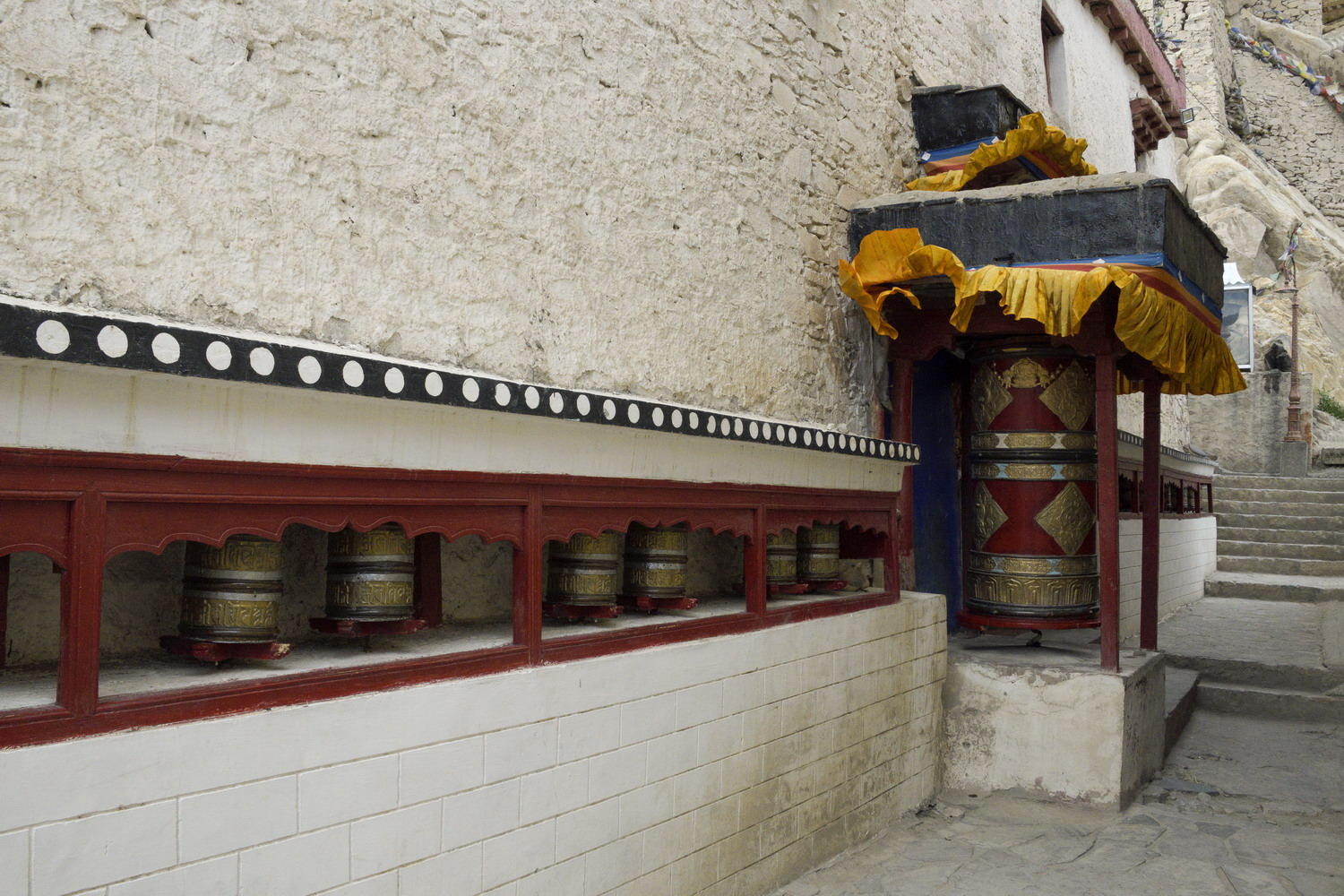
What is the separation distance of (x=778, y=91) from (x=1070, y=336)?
2284 millimetres

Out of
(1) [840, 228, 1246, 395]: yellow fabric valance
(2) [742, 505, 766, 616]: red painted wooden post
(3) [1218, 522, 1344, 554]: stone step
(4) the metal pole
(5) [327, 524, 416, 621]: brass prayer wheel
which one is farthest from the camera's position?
(4) the metal pole

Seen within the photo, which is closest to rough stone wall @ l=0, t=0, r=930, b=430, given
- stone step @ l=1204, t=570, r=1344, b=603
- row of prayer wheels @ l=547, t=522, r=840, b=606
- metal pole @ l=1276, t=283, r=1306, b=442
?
row of prayer wheels @ l=547, t=522, r=840, b=606

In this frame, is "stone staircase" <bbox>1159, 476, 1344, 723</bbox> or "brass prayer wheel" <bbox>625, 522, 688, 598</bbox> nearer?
"brass prayer wheel" <bbox>625, 522, 688, 598</bbox>

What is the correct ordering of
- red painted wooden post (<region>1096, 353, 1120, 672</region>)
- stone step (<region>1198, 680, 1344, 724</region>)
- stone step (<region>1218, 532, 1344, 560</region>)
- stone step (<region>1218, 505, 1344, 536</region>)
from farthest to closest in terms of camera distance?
stone step (<region>1218, 505, 1344, 536</region>) < stone step (<region>1218, 532, 1344, 560</region>) < stone step (<region>1198, 680, 1344, 724</region>) < red painted wooden post (<region>1096, 353, 1120, 672</region>)

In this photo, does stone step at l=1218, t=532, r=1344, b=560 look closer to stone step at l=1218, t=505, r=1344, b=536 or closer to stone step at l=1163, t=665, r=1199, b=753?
stone step at l=1218, t=505, r=1344, b=536

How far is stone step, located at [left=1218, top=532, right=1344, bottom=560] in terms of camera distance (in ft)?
47.6

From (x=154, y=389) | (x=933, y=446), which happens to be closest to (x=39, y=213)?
(x=154, y=389)

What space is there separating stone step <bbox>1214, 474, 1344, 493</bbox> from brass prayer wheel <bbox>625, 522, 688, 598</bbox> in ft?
50.5

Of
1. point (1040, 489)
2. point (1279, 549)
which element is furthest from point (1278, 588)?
point (1040, 489)

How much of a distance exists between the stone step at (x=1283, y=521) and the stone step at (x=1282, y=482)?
79 cm

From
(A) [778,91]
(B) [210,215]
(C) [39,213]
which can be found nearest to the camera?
(C) [39,213]

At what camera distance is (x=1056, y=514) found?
6621 millimetres

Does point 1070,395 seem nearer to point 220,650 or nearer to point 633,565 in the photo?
point 633,565

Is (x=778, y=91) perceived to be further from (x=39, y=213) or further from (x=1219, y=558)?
(x=1219, y=558)
